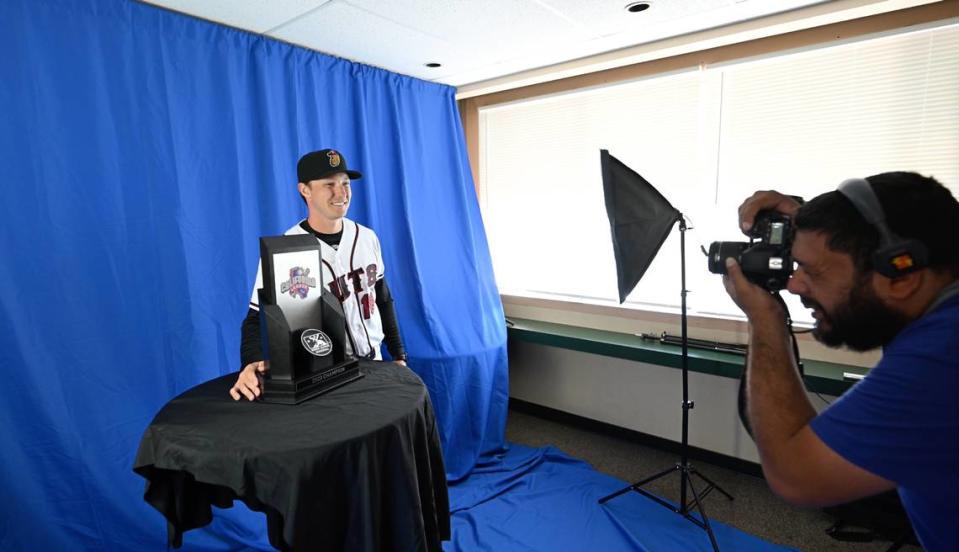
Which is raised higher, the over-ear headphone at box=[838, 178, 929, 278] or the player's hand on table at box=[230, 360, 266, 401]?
the over-ear headphone at box=[838, 178, 929, 278]

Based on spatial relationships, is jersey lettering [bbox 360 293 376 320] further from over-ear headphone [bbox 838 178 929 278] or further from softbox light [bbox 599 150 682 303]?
over-ear headphone [bbox 838 178 929 278]

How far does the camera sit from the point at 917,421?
0.71 metres

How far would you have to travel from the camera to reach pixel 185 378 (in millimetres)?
1898

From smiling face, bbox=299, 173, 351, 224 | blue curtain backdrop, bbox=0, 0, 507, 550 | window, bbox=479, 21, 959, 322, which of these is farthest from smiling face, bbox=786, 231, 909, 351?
blue curtain backdrop, bbox=0, 0, 507, 550

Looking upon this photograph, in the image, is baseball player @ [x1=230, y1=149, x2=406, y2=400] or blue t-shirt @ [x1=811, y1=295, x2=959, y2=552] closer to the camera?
blue t-shirt @ [x1=811, y1=295, x2=959, y2=552]

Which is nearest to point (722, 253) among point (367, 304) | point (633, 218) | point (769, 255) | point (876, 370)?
point (769, 255)

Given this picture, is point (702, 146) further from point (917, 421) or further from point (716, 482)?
point (917, 421)

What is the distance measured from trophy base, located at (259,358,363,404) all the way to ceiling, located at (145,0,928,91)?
1403mm

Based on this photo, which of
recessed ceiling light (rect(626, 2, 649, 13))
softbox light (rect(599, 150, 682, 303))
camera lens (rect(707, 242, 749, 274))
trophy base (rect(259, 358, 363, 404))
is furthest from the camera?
softbox light (rect(599, 150, 682, 303))

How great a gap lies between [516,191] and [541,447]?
1745mm

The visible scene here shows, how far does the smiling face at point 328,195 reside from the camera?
6.03ft

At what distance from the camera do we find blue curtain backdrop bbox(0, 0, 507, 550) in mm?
1547

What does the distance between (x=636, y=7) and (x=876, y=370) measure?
1707 mm

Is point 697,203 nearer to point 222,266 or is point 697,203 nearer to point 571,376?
point 571,376
